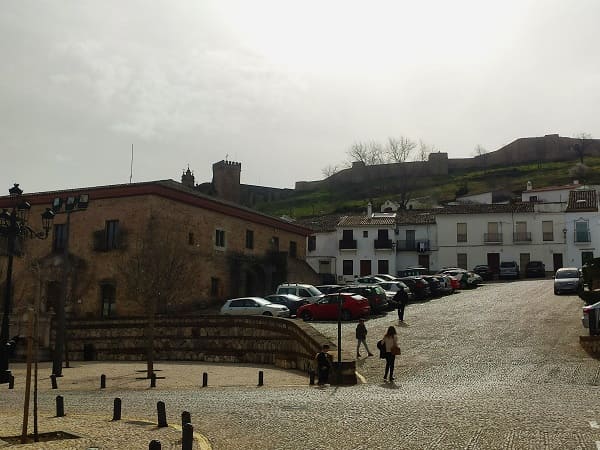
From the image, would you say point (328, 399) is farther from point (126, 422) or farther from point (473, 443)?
point (473, 443)

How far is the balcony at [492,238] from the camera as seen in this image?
57125 mm

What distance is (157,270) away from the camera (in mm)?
27750

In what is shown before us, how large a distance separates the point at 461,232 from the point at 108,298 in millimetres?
34435

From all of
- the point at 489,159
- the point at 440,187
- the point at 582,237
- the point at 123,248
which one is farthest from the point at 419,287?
the point at 489,159

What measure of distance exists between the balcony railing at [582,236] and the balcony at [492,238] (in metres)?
6.13

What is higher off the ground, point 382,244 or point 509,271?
point 382,244

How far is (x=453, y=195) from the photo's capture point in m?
96.5

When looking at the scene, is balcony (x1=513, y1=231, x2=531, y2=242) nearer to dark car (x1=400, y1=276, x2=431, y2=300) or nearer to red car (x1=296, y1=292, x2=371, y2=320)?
dark car (x1=400, y1=276, x2=431, y2=300)

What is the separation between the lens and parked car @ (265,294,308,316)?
3181 cm

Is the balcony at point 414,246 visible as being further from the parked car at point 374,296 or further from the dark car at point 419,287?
the parked car at point 374,296

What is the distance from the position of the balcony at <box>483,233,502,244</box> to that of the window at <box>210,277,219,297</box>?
28557mm

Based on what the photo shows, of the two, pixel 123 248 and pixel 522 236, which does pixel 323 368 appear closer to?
pixel 123 248

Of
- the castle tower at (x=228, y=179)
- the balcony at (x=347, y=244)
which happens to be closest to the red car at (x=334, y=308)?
the balcony at (x=347, y=244)

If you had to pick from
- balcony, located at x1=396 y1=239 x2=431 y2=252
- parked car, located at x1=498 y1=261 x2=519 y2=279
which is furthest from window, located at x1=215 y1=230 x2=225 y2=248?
balcony, located at x1=396 y1=239 x2=431 y2=252
